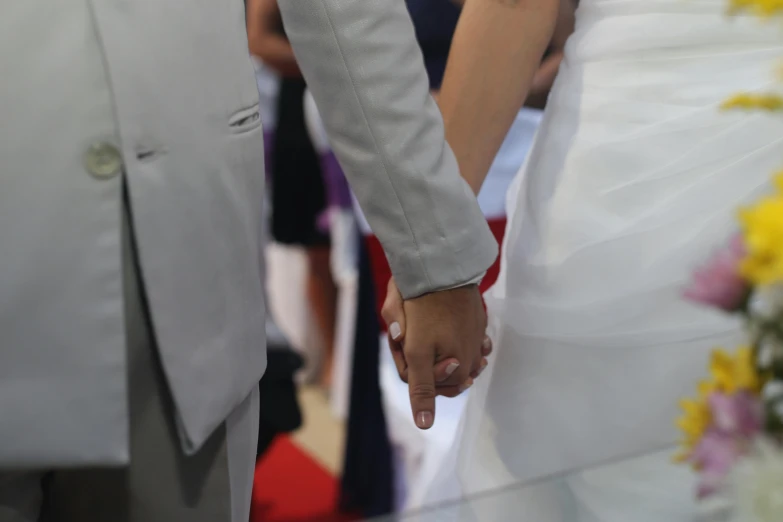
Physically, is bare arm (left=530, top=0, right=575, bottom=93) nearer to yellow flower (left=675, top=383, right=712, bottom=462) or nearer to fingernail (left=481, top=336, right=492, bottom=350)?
fingernail (left=481, top=336, right=492, bottom=350)

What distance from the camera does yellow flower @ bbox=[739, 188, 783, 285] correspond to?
0.96 ft

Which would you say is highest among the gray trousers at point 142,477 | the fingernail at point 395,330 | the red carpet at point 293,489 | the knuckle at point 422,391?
the gray trousers at point 142,477

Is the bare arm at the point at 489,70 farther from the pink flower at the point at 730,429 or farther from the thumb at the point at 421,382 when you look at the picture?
the pink flower at the point at 730,429

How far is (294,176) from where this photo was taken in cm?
234

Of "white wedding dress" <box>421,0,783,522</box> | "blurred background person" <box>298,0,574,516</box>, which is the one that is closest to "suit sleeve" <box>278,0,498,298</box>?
"white wedding dress" <box>421,0,783,522</box>

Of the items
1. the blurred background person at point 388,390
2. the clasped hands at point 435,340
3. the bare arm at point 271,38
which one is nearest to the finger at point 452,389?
the clasped hands at point 435,340

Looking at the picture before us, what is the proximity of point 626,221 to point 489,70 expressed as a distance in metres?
0.22

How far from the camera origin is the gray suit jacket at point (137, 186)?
54 centimetres

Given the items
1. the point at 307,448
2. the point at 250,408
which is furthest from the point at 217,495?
the point at 307,448

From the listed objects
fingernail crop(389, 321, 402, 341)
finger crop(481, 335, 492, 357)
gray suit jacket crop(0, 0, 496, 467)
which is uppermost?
gray suit jacket crop(0, 0, 496, 467)

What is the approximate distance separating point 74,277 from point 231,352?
149 mm

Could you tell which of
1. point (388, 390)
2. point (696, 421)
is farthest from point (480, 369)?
point (388, 390)

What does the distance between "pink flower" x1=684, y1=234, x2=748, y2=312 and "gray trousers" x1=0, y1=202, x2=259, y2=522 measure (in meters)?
0.39

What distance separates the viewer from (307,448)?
95.6 inches
